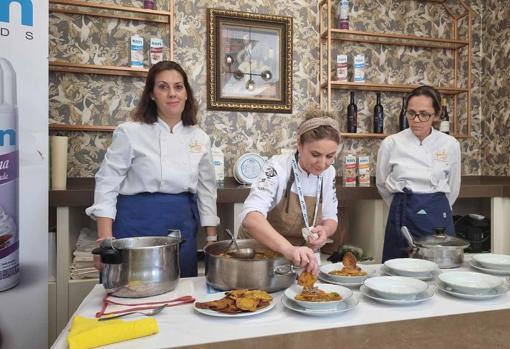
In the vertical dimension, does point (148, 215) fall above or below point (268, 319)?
above

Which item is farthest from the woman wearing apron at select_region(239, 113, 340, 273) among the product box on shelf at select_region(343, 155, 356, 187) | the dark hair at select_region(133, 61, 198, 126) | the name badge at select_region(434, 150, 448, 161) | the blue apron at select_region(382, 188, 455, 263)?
the product box on shelf at select_region(343, 155, 356, 187)

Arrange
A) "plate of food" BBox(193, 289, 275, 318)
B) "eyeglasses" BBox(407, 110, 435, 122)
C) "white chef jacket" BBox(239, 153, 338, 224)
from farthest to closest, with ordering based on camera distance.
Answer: "eyeglasses" BBox(407, 110, 435, 122) < "white chef jacket" BBox(239, 153, 338, 224) < "plate of food" BBox(193, 289, 275, 318)

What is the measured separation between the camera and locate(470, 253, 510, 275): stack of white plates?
143 centimetres

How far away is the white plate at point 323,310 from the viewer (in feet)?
3.44

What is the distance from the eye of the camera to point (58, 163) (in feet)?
7.91

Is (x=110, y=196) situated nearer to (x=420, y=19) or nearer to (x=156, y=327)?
(x=156, y=327)

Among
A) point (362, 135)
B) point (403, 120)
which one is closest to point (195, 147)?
point (362, 135)

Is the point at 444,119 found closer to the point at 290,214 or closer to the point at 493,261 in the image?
the point at 493,261

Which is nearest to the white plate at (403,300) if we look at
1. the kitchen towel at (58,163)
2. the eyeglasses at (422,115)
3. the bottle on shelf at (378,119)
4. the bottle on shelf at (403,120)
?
the eyeglasses at (422,115)

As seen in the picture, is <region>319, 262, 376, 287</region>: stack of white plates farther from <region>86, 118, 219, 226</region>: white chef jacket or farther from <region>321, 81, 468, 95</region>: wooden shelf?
<region>321, 81, 468, 95</region>: wooden shelf

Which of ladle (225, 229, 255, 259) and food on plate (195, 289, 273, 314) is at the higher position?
ladle (225, 229, 255, 259)

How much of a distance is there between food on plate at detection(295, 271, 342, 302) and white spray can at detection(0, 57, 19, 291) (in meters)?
1.48

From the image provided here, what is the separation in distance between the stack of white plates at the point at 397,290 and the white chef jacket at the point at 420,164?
49.5 inches

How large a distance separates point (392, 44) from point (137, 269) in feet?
10.2
